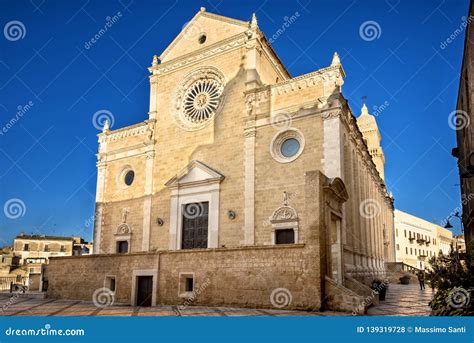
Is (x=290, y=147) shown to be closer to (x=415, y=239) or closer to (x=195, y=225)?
(x=195, y=225)

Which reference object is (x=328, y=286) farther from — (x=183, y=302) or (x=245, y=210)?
(x=245, y=210)

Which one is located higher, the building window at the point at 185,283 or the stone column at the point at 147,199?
the stone column at the point at 147,199

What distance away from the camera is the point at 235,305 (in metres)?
13.0

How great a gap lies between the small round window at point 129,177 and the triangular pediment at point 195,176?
3.94 m

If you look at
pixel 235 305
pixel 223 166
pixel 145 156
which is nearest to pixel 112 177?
pixel 145 156

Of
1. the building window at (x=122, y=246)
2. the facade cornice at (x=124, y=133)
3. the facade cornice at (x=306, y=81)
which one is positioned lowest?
the building window at (x=122, y=246)

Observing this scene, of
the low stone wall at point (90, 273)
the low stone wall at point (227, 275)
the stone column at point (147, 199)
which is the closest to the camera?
the low stone wall at point (227, 275)

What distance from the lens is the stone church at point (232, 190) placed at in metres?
12.9

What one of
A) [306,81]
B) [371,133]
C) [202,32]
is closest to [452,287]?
[306,81]

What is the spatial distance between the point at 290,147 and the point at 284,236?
4625 millimetres

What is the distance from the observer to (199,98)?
24.7m

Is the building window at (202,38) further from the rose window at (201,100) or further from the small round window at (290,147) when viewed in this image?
the small round window at (290,147)

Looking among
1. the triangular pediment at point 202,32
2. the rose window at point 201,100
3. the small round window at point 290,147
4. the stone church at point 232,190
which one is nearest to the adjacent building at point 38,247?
the stone church at point 232,190

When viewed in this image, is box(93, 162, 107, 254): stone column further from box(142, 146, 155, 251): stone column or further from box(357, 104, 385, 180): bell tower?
box(357, 104, 385, 180): bell tower
